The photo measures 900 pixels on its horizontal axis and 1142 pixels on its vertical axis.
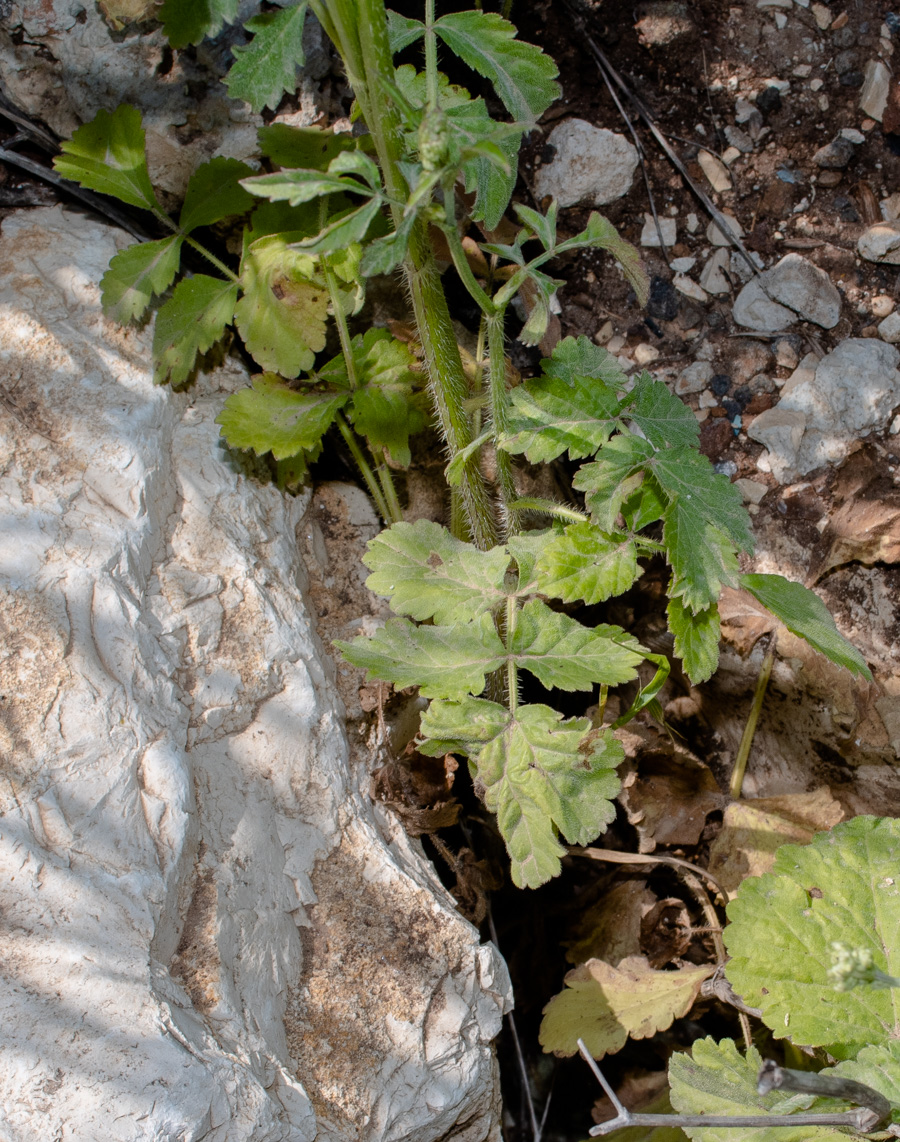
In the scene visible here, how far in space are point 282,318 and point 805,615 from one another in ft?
5.12

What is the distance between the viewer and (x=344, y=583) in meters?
2.49

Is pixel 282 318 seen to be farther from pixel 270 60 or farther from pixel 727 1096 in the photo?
pixel 727 1096

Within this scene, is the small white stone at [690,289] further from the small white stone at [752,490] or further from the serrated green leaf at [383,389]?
the serrated green leaf at [383,389]

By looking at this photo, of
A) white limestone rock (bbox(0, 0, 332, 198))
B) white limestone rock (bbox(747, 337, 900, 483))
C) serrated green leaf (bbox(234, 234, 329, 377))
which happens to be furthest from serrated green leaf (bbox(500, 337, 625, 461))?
white limestone rock (bbox(0, 0, 332, 198))

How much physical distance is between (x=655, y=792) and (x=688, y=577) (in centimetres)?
99

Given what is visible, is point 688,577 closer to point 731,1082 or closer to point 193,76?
point 731,1082

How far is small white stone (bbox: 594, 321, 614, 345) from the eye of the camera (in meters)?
2.91

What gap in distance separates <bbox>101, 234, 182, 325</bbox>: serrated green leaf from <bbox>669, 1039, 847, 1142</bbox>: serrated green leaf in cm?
230

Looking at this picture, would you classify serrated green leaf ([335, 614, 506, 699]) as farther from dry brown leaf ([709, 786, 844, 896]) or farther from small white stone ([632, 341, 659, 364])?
small white stone ([632, 341, 659, 364])

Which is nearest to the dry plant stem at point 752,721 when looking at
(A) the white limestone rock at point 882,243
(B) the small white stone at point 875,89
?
(A) the white limestone rock at point 882,243

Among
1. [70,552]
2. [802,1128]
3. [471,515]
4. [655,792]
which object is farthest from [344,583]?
[802,1128]

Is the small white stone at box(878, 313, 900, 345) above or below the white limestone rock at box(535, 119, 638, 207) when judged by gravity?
below

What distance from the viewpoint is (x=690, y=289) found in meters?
2.93

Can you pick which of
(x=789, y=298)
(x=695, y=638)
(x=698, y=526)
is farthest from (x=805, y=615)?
(x=789, y=298)
